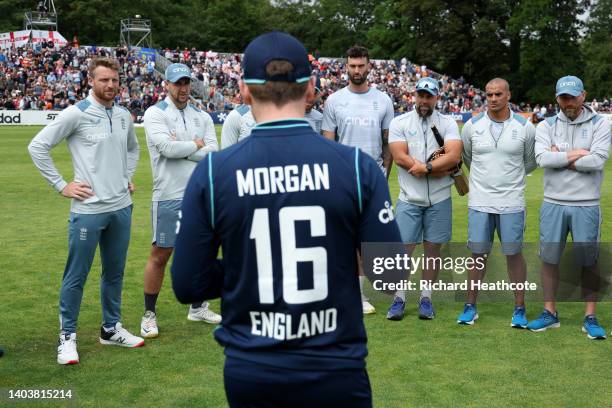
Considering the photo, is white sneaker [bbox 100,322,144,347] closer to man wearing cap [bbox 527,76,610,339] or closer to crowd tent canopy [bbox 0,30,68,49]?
man wearing cap [bbox 527,76,610,339]

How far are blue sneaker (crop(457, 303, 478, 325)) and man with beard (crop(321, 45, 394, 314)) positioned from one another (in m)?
0.90

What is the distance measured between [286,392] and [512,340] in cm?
450

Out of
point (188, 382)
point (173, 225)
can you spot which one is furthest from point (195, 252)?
point (173, 225)

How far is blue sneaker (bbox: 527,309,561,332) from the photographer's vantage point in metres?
6.82

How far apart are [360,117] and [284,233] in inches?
198

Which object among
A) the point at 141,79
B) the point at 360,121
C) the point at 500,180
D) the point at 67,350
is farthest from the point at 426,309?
the point at 141,79

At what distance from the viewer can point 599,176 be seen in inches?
266

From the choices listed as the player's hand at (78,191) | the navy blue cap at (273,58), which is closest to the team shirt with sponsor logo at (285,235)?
the navy blue cap at (273,58)

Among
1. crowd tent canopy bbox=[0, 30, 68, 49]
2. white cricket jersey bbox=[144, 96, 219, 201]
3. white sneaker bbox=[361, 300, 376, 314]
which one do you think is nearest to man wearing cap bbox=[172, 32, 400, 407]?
white cricket jersey bbox=[144, 96, 219, 201]

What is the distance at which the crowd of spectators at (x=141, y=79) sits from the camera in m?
40.8

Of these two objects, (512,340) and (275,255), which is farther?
(512,340)

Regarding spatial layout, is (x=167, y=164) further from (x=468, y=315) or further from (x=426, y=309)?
(x=468, y=315)

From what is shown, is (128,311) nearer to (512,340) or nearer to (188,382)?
(188,382)

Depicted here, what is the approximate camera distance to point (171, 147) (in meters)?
6.50
